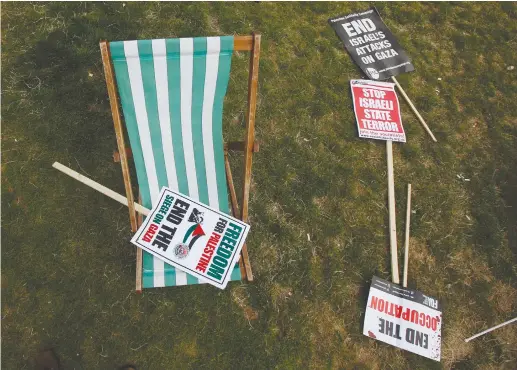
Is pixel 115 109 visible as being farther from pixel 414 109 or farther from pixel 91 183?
pixel 414 109

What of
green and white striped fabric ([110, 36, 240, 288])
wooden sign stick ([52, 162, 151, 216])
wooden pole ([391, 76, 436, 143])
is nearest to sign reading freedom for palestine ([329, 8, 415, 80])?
wooden pole ([391, 76, 436, 143])

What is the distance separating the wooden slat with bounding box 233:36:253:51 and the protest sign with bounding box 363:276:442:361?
2.07 meters

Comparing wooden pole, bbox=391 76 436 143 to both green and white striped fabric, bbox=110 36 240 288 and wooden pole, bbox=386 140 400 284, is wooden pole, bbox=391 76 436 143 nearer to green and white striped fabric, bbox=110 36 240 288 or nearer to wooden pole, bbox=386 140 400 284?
wooden pole, bbox=386 140 400 284

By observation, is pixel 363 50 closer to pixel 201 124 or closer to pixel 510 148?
pixel 510 148

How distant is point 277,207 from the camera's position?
324 centimetres

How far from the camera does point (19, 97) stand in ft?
10.7

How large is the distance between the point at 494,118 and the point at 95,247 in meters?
4.16

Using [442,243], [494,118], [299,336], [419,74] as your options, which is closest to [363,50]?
[419,74]

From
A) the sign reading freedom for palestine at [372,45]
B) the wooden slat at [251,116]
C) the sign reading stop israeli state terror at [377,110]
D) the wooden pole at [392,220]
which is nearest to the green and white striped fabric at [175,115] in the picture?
the wooden slat at [251,116]

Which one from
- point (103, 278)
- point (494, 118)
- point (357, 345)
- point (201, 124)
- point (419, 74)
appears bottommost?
point (357, 345)

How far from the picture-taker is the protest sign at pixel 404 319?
9.50 ft

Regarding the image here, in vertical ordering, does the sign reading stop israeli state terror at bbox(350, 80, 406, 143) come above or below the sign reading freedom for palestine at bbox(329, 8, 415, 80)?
below

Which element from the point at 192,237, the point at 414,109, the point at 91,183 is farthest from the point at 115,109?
the point at 414,109

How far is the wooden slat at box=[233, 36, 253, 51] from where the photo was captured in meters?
1.99
